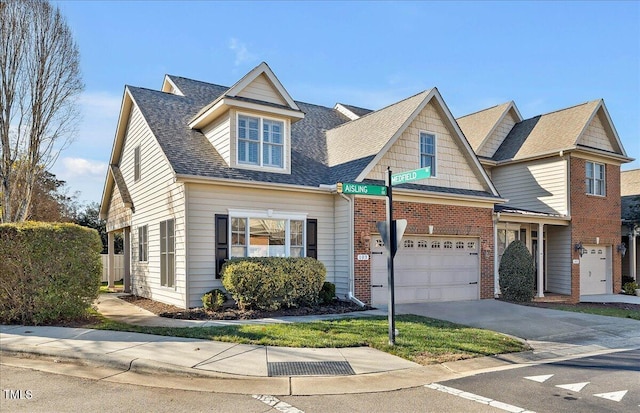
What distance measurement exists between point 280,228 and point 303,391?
8.26 m

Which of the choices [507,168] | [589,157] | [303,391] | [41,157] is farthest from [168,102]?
[589,157]

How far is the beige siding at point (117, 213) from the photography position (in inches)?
755

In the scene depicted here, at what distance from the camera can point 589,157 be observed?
21.5m

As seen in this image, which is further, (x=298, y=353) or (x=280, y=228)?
(x=280, y=228)

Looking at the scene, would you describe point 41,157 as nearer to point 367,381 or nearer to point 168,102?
point 168,102

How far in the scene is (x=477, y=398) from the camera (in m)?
6.20

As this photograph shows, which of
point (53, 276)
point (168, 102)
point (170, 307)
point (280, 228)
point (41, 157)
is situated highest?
point (168, 102)

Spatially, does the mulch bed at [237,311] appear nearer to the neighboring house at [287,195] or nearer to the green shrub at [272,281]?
the green shrub at [272,281]

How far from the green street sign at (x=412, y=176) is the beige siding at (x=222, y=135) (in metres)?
6.55

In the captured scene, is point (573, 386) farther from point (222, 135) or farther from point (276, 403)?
point (222, 135)

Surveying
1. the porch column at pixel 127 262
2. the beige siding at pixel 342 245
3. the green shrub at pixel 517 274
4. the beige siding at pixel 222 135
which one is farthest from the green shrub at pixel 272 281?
the porch column at pixel 127 262

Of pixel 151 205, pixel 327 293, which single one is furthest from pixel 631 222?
pixel 151 205

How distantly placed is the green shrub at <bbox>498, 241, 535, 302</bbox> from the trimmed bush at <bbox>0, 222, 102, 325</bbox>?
13.8m

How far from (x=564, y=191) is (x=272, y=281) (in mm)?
14584
